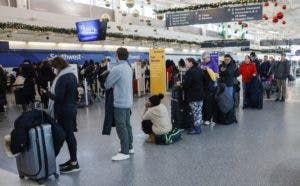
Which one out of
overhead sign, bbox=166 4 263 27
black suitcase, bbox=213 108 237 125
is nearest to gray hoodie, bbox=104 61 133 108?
black suitcase, bbox=213 108 237 125

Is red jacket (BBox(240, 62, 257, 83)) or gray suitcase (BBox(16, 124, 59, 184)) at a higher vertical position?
red jacket (BBox(240, 62, 257, 83))

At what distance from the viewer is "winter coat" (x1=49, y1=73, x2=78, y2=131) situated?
364cm

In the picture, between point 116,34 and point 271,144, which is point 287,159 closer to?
point 271,144

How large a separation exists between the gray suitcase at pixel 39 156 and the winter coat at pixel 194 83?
108 inches

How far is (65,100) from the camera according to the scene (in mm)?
3734

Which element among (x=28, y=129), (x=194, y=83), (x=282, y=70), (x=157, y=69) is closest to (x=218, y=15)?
(x=157, y=69)

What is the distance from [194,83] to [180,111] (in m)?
0.75

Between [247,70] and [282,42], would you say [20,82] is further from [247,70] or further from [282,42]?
[282,42]

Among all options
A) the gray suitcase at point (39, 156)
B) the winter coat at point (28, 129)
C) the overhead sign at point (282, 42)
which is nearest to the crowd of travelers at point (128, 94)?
the winter coat at point (28, 129)

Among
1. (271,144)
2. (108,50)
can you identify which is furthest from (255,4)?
(108,50)

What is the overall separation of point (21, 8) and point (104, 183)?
12.2m

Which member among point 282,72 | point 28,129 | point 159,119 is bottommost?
point 159,119

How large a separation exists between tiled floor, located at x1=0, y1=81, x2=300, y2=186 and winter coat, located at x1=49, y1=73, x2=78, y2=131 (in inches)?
26.9

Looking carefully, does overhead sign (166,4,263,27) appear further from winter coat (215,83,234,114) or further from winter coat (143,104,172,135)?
winter coat (143,104,172,135)
